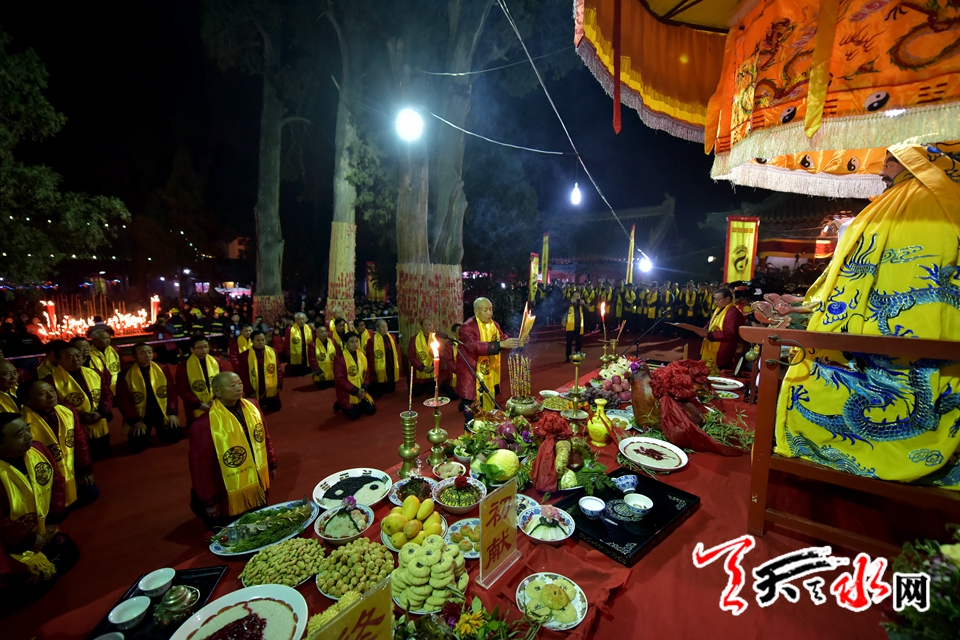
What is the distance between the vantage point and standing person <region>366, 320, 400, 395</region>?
27.3ft

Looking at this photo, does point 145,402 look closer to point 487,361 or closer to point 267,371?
point 267,371

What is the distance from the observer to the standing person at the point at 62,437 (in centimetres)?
368

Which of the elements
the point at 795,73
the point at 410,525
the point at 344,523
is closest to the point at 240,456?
the point at 344,523

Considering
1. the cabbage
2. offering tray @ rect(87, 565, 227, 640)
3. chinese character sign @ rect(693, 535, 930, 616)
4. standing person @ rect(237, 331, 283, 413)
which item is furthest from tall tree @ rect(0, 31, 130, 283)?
chinese character sign @ rect(693, 535, 930, 616)

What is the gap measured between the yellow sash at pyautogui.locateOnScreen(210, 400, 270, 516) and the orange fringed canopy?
4499 mm

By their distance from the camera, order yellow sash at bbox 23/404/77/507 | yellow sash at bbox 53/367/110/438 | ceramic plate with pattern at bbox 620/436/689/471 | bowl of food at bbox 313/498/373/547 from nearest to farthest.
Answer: bowl of food at bbox 313/498/373/547
ceramic plate with pattern at bbox 620/436/689/471
yellow sash at bbox 23/404/77/507
yellow sash at bbox 53/367/110/438

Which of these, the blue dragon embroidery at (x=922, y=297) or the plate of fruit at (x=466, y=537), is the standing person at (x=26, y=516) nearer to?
the plate of fruit at (x=466, y=537)

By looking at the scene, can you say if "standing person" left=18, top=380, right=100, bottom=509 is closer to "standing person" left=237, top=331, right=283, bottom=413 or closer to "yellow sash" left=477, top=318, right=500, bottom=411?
"standing person" left=237, top=331, right=283, bottom=413

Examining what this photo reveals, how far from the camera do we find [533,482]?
309 cm

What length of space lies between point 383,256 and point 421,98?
37.8 feet

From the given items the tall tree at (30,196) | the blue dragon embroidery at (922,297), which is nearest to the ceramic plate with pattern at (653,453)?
the blue dragon embroidery at (922,297)

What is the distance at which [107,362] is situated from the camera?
20.6ft

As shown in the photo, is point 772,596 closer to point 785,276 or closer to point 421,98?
point 421,98

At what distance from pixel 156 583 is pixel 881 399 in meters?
4.23
